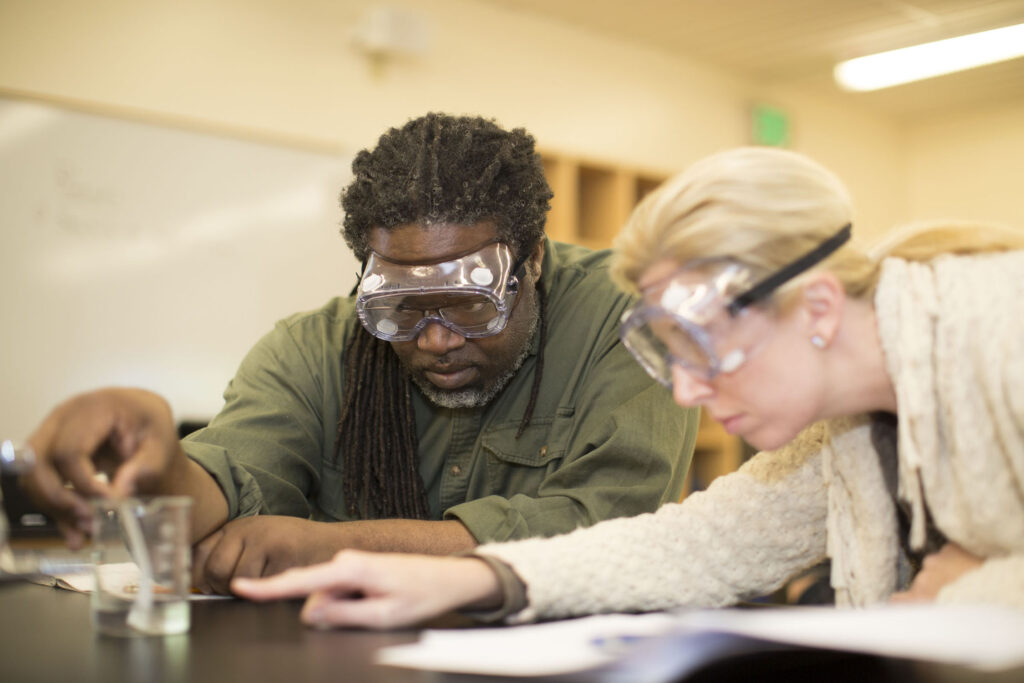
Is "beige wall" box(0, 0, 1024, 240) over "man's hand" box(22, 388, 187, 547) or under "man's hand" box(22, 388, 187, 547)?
over

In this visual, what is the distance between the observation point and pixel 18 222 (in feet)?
11.3

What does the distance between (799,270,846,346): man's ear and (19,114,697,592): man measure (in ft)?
1.56

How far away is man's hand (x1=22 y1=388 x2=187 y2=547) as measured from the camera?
96 centimetres

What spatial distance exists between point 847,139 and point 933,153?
31.2 inches

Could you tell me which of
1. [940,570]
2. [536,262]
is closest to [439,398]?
[536,262]

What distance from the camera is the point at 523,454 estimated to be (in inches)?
66.0

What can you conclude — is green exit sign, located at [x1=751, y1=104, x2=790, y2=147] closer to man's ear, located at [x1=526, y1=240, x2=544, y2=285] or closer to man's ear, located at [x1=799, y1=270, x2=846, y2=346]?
man's ear, located at [x1=526, y1=240, x2=544, y2=285]

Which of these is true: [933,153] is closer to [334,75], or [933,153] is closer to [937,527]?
[334,75]

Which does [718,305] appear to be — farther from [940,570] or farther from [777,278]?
[940,570]

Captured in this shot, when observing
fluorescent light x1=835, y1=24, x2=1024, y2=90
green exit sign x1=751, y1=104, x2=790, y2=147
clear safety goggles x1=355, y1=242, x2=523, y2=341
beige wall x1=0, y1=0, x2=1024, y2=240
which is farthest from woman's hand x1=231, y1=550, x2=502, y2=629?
green exit sign x1=751, y1=104, x2=790, y2=147

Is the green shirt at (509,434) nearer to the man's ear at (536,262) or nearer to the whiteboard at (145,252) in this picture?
the man's ear at (536,262)

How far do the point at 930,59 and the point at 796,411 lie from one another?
16.3 feet

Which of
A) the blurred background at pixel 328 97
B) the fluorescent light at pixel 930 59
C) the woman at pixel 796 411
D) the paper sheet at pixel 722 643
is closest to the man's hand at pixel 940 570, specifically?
the woman at pixel 796 411

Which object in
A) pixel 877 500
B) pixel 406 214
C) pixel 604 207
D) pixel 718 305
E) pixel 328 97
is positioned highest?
pixel 328 97
